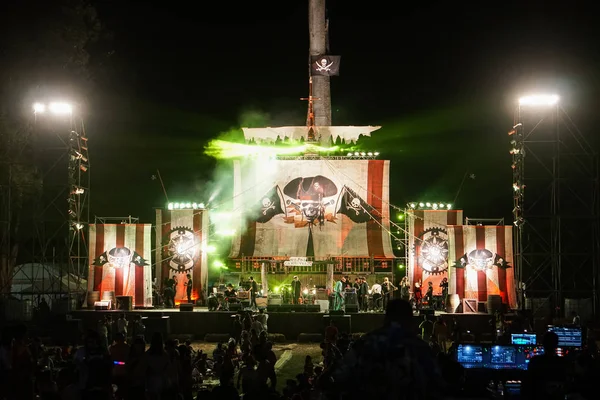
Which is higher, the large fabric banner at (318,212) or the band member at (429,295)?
the large fabric banner at (318,212)

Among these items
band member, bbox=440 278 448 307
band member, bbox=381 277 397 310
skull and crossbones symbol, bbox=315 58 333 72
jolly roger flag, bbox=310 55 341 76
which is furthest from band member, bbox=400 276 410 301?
skull and crossbones symbol, bbox=315 58 333 72

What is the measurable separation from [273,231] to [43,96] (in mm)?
10899

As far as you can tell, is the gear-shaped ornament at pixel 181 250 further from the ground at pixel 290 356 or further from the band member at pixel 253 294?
the ground at pixel 290 356

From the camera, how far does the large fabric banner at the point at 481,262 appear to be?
1120 inches

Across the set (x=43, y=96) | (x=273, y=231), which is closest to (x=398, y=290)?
(x=273, y=231)

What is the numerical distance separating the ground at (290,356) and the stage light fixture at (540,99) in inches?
429

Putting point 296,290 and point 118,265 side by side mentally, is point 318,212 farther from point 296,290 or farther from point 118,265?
point 118,265

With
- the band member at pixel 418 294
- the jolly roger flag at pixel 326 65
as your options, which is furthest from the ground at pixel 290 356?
the jolly roger flag at pixel 326 65

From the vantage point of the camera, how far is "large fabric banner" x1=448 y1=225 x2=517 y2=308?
2845cm

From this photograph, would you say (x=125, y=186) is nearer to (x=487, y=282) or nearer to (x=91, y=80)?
(x=91, y=80)

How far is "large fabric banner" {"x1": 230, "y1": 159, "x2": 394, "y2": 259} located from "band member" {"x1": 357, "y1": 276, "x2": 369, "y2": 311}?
231 centimetres

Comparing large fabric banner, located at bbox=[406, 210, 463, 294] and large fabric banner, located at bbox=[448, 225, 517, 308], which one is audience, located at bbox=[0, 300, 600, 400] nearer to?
large fabric banner, located at bbox=[448, 225, 517, 308]

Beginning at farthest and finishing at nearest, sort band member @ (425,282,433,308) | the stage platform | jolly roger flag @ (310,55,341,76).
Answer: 1. jolly roger flag @ (310,55,341,76)
2. band member @ (425,282,433,308)
3. the stage platform

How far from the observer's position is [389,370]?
4977mm
